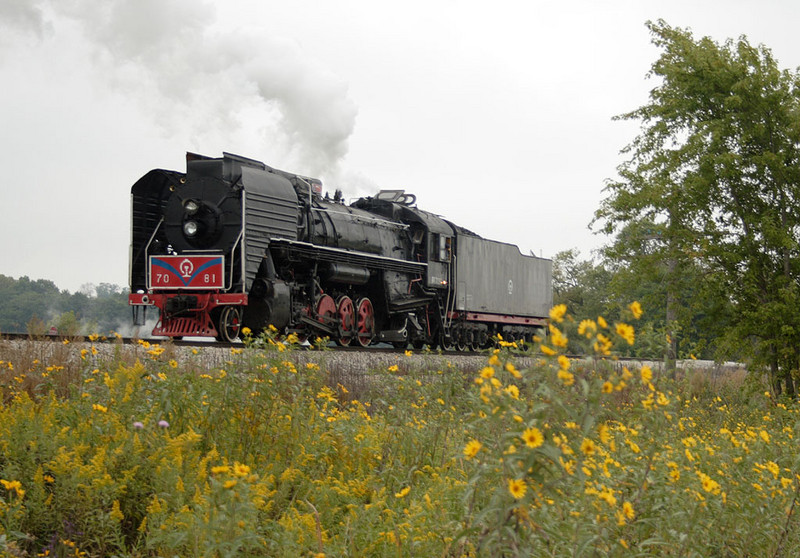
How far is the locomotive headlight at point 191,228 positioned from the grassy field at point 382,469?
6.77m

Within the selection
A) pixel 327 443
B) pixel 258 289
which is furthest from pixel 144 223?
pixel 327 443

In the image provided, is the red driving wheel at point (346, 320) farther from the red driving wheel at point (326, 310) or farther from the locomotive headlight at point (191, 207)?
the locomotive headlight at point (191, 207)

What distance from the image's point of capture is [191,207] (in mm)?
14547

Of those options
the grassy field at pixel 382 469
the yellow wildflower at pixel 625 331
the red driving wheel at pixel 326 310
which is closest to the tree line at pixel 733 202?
the red driving wheel at pixel 326 310

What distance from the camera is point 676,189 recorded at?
16469 mm

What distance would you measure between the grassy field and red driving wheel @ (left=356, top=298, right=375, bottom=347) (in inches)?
371

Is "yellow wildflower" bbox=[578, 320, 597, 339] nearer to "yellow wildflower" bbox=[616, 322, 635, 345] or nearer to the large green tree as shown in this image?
"yellow wildflower" bbox=[616, 322, 635, 345]

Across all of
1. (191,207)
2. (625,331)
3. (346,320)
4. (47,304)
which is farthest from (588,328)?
(47,304)

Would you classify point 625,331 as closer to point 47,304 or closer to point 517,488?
point 517,488

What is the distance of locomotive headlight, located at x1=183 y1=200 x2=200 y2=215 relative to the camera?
14500 millimetres

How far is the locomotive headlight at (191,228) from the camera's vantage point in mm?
14445

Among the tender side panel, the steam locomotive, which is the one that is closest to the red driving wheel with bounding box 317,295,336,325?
the steam locomotive

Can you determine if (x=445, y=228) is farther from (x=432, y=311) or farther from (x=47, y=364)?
(x=47, y=364)

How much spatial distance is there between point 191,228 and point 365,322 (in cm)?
473
